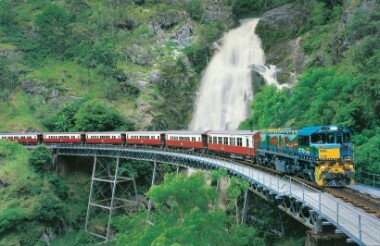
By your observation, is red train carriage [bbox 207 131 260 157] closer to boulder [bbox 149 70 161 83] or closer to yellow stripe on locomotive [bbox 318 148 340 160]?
yellow stripe on locomotive [bbox 318 148 340 160]

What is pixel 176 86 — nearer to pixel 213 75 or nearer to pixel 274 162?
pixel 213 75

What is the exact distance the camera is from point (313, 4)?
81.8 m

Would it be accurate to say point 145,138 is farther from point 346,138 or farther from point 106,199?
point 346,138

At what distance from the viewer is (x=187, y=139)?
45906 millimetres

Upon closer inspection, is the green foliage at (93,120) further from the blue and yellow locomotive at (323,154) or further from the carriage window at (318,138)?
the carriage window at (318,138)

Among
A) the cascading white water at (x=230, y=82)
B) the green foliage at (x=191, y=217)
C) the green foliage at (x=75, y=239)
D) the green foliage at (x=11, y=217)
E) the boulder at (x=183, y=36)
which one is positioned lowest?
the green foliage at (x=75, y=239)

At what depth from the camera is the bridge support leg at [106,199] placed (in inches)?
1919

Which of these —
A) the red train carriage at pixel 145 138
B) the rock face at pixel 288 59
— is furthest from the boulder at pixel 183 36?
the red train carriage at pixel 145 138

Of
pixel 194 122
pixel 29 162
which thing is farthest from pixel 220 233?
pixel 194 122

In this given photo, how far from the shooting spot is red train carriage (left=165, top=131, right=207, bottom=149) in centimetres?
4372

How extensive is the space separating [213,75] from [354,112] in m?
47.6

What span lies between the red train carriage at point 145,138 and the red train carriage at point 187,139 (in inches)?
43.9

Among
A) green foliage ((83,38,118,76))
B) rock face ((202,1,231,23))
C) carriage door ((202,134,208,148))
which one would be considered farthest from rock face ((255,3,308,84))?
carriage door ((202,134,208,148))

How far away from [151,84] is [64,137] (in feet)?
71.6
